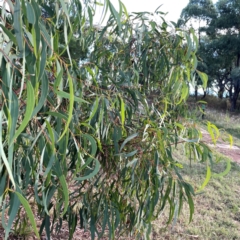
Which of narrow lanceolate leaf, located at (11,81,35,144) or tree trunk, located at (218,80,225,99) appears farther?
tree trunk, located at (218,80,225,99)

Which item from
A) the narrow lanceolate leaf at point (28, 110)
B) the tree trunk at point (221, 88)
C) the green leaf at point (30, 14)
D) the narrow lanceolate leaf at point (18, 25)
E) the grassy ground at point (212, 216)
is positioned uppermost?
the tree trunk at point (221, 88)

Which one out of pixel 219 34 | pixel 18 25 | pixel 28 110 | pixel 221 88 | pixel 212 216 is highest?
pixel 219 34

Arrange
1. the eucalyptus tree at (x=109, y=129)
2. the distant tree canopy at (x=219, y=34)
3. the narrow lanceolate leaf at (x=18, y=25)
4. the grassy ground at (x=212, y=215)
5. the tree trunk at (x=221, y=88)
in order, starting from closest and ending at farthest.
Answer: the narrow lanceolate leaf at (x=18, y=25), the eucalyptus tree at (x=109, y=129), the grassy ground at (x=212, y=215), the distant tree canopy at (x=219, y=34), the tree trunk at (x=221, y=88)

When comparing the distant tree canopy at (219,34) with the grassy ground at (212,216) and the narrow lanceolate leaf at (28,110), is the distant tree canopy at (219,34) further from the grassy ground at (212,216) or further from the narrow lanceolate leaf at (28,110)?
the narrow lanceolate leaf at (28,110)

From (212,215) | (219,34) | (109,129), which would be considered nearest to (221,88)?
(219,34)

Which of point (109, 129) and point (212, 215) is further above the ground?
point (109, 129)

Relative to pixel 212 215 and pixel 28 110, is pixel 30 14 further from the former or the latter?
pixel 212 215

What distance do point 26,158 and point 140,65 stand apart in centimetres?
83

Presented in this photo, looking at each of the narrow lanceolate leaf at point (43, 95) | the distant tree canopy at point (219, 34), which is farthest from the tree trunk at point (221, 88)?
the narrow lanceolate leaf at point (43, 95)

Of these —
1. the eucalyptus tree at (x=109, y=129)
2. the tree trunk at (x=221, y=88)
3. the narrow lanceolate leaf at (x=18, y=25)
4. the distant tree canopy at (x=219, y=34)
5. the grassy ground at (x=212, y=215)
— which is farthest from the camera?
the tree trunk at (x=221, y=88)

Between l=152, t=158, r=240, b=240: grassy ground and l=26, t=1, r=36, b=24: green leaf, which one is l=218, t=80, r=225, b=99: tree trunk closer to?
l=152, t=158, r=240, b=240: grassy ground

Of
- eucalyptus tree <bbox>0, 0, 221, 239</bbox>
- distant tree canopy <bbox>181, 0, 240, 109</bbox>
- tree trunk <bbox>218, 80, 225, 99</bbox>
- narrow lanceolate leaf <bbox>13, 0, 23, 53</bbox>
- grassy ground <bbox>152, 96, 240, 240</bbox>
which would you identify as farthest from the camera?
tree trunk <bbox>218, 80, 225, 99</bbox>

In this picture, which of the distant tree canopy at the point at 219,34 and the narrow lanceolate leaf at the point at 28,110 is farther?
the distant tree canopy at the point at 219,34

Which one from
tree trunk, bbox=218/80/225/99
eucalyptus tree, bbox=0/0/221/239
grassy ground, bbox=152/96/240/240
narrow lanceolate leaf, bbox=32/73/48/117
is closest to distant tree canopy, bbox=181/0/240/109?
tree trunk, bbox=218/80/225/99
